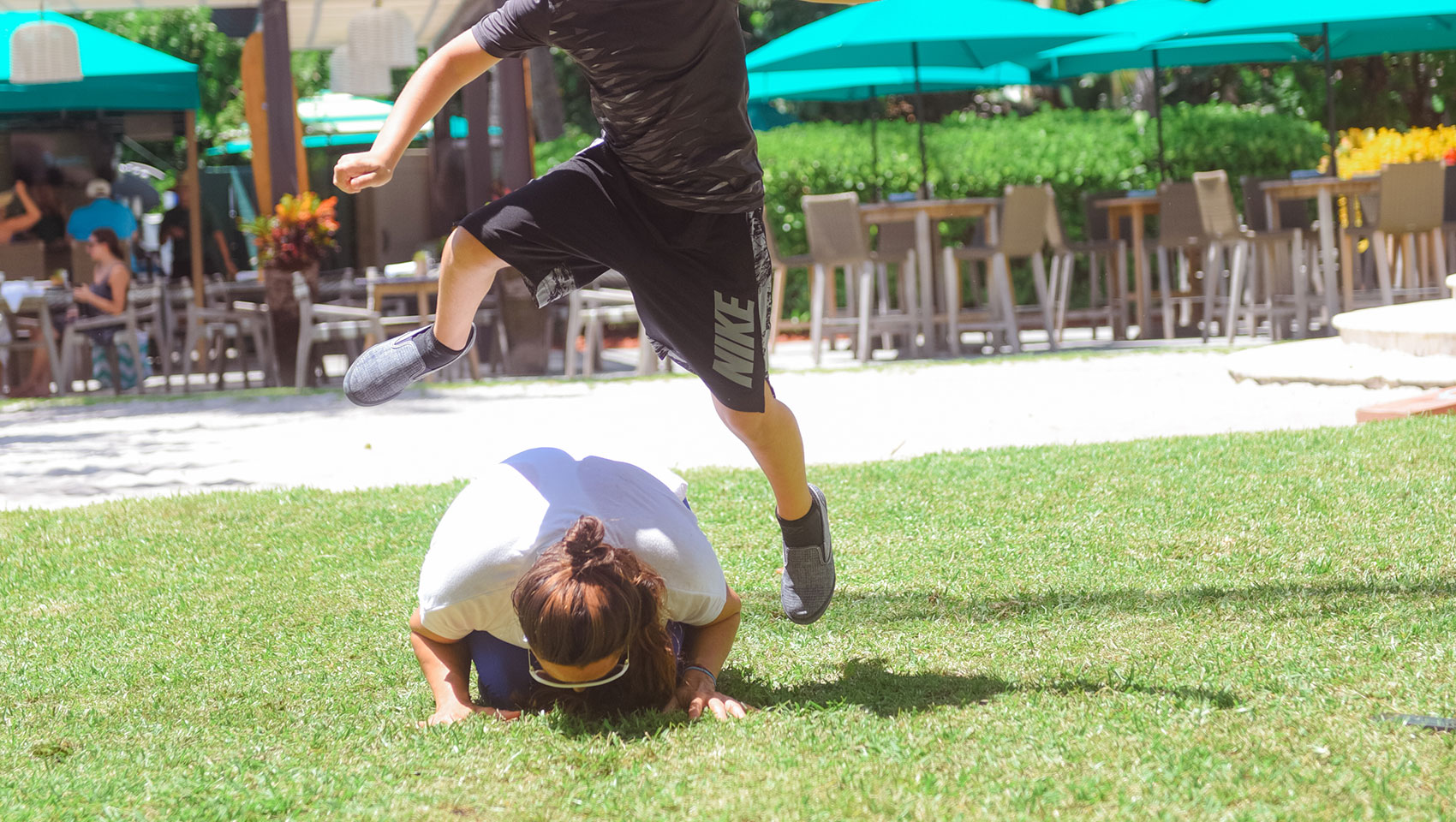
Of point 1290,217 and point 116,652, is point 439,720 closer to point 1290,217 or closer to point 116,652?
point 116,652

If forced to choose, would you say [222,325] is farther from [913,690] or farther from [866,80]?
[913,690]

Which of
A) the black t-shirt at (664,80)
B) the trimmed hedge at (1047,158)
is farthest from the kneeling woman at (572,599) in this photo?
the trimmed hedge at (1047,158)

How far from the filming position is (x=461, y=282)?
2.82 m

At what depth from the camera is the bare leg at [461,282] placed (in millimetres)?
2762

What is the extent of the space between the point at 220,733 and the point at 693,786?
1.05m

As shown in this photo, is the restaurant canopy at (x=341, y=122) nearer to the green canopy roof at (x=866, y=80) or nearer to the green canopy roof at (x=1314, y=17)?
the green canopy roof at (x=866, y=80)

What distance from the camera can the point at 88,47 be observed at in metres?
11.7

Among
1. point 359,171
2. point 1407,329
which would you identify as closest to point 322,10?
point 1407,329

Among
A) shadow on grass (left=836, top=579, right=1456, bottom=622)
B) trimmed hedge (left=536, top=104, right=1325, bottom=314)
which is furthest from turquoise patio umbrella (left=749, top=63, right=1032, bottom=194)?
shadow on grass (left=836, top=579, right=1456, bottom=622)

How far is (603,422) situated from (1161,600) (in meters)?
4.09

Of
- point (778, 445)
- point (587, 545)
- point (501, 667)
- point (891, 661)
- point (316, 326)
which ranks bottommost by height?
point (891, 661)

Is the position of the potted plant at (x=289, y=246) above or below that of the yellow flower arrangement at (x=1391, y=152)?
below

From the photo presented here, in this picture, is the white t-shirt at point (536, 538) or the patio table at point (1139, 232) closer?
the white t-shirt at point (536, 538)

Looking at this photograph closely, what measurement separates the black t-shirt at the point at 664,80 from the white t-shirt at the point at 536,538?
1.87ft
